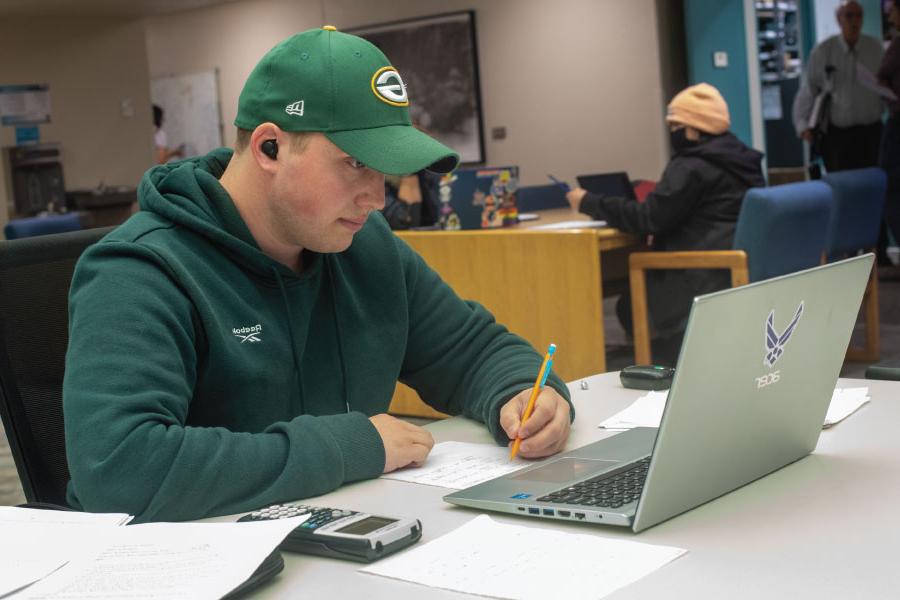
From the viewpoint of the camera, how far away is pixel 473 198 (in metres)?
4.46

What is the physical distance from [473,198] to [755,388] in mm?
3380

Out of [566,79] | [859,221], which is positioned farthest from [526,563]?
[566,79]

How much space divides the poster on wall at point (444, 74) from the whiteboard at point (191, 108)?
8.16ft

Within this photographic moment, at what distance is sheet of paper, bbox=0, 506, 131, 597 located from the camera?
3.33 feet

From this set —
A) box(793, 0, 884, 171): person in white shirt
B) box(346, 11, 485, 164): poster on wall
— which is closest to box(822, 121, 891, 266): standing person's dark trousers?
box(793, 0, 884, 171): person in white shirt

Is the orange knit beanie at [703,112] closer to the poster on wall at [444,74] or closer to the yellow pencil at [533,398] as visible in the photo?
the yellow pencil at [533,398]

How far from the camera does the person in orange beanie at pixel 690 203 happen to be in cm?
418

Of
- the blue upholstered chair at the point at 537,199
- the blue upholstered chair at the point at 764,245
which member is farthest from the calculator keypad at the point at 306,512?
the blue upholstered chair at the point at 537,199

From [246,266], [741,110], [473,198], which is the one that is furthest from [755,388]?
[741,110]

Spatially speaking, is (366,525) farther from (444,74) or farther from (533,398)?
(444,74)

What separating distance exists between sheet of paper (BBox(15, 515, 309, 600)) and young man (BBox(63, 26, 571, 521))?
13 cm

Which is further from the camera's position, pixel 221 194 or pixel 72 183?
pixel 72 183

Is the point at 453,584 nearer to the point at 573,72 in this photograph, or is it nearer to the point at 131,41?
the point at 573,72

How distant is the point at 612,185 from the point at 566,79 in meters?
4.31
